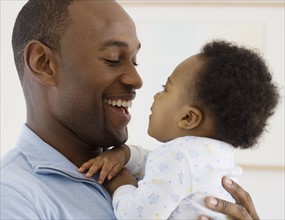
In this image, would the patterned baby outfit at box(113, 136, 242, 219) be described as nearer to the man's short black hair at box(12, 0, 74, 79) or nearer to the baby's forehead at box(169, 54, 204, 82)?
the baby's forehead at box(169, 54, 204, 82)

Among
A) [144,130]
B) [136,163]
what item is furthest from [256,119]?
[144,130]

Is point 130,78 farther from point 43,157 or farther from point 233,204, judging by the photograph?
point 233,204

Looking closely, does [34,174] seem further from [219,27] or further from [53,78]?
[219,27]

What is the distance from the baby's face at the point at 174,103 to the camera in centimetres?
120

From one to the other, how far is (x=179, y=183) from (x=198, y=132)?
6.6 inches

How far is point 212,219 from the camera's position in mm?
1130

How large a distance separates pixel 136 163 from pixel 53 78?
0.30 metres

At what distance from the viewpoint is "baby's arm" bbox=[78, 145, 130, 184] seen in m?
1.17

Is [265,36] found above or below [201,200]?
above

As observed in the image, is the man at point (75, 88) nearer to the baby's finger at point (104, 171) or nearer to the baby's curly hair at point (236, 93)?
the baby's finger at point (104, 171)

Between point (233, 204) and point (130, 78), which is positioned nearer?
point (233, 204)

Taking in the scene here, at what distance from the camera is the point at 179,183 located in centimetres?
106

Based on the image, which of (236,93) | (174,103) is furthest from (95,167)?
(236,93)

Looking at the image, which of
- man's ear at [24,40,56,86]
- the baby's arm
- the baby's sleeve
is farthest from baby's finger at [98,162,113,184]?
man's ear at [24,40,56,86]
